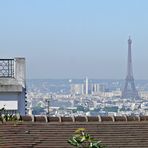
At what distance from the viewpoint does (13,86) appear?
14.7 m

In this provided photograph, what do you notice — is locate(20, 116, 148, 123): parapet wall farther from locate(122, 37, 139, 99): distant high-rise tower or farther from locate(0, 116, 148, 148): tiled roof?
locate(122, 37, 139, 99): distant high-rise tower

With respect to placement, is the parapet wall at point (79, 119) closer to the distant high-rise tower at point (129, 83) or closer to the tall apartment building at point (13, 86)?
the tall apartment building at point (13, 86)

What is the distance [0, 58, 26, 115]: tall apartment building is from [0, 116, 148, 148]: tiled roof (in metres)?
4.06

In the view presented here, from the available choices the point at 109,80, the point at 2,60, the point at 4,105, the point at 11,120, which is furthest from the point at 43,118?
the point at 109,80

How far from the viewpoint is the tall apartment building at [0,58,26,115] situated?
14.5 metres

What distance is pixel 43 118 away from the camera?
9.73m

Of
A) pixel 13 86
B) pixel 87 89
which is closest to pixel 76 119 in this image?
pixel 13 86

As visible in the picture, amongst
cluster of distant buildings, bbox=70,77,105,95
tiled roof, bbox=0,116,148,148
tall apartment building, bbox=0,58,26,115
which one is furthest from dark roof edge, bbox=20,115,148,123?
cluster of distant buildings, bbox=70,77,105,95

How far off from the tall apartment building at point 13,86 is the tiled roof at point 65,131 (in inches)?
160

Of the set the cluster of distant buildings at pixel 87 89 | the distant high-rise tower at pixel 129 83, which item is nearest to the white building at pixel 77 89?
the cluster of distant buildings at pixel 87 89

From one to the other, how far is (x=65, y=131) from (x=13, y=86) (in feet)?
18.4

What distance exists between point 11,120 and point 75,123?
0.98 m

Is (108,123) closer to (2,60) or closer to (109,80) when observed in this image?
(2,60)

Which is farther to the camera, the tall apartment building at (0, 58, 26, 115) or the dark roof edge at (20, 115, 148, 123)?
the tall apartment building at (0, 58, 26, 115)
